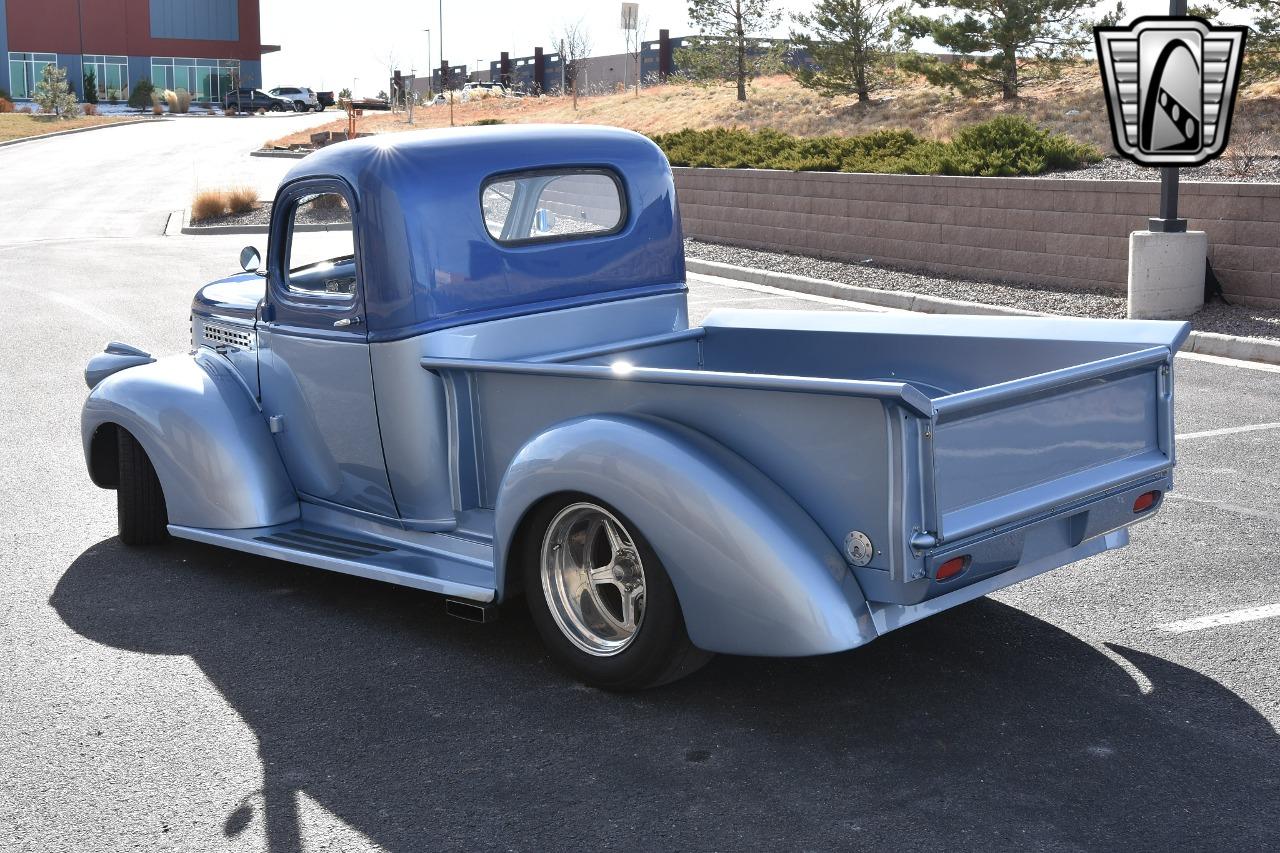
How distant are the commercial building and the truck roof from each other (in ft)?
237

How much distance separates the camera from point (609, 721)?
4332 mm

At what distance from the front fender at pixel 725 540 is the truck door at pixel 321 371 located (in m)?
1.40

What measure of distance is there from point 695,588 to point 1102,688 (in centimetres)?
147

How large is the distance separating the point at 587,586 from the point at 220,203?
22.9 metres

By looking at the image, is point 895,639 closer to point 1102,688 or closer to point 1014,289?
point 1102,688

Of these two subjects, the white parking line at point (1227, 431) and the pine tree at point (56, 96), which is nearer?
the white parking line at point (1227, 431)

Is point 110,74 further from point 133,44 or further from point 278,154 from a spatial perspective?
point 278,154

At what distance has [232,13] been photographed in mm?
76375

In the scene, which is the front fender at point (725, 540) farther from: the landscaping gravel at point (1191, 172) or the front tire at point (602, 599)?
the landscaping gravel at point (1191, 172)

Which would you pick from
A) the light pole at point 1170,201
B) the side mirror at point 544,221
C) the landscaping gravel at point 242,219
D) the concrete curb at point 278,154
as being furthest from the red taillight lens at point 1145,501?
the concrete curb at point 278,154

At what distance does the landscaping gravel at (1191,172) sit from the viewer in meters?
16.0

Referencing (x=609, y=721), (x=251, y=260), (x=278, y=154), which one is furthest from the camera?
(x=278, y=154)

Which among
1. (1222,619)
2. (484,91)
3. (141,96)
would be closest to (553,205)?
(1222,619)

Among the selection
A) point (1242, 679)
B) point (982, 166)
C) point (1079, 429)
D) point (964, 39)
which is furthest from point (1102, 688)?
point (964, 39)
